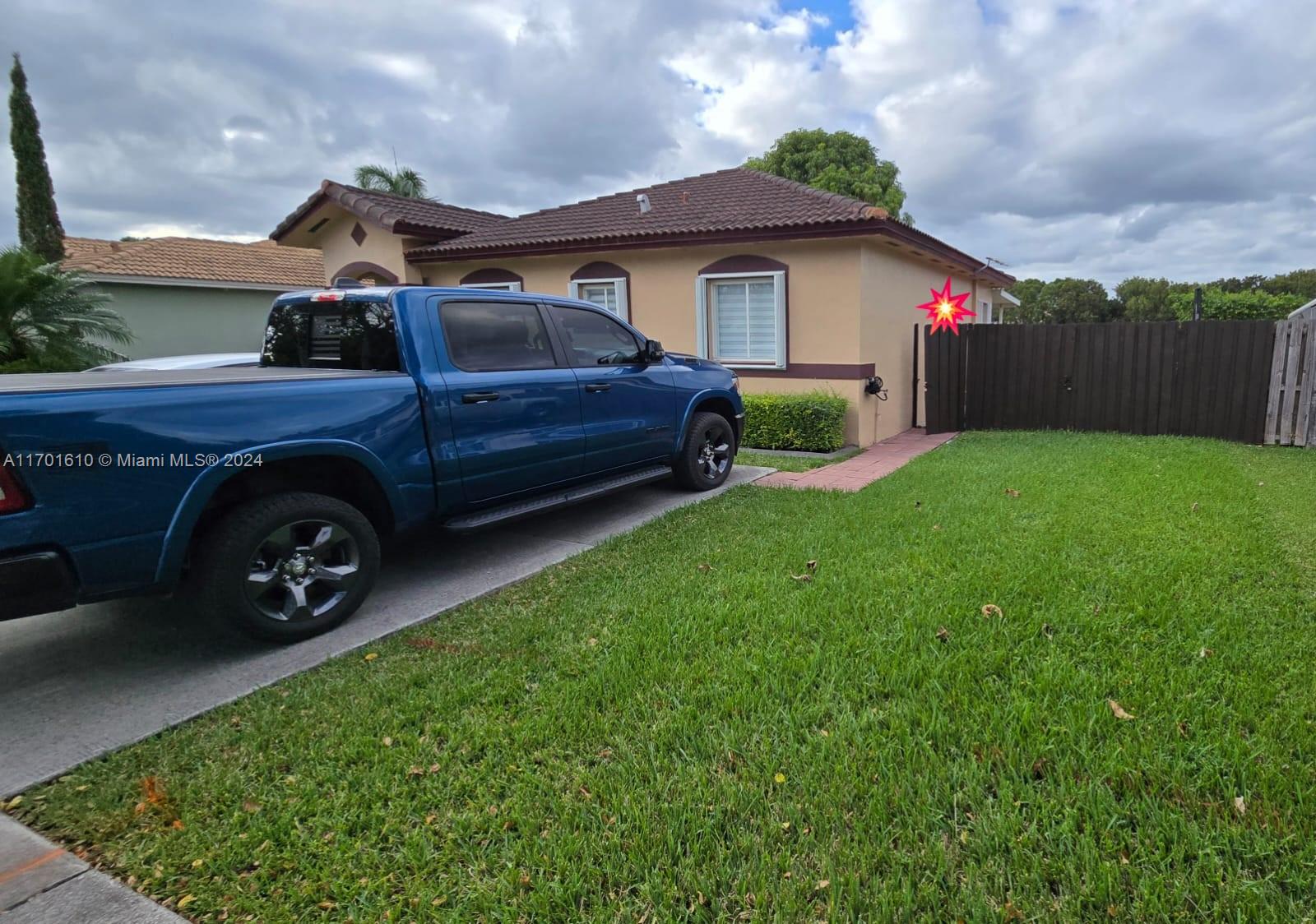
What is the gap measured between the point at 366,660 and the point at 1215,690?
3840 mm

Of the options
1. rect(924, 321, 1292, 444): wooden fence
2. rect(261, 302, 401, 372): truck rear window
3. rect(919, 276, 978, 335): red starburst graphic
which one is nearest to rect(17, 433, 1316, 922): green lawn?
rect(261, 302, 401, 372): truck rear window

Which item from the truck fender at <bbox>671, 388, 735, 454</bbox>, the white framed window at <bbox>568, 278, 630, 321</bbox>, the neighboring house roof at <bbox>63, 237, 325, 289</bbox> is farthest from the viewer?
the neighboring house roof at <bbox>63, 237, 325, 289</bbox>

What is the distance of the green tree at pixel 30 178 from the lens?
1878 cm

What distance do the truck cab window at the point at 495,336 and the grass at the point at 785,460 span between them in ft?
13.1

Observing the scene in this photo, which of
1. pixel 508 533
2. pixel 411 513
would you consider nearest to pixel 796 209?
pixel 508 533

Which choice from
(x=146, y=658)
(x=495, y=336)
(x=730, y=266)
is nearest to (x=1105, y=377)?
(x=730, y=266)

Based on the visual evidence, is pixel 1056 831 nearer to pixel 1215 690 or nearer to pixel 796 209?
pixel 1215 690

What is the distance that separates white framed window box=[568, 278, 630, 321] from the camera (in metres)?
11.6

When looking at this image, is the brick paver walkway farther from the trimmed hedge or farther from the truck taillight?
the truck taillight

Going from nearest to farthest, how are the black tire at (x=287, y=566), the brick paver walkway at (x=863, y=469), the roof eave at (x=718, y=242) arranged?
the black tire at (x=287, y=566) → the brick paver walkway at (x=863, y=469) → the roof eave at (x=718, y=242)

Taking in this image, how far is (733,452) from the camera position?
24.6 feet

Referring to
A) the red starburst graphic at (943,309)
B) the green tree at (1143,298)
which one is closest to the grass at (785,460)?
the red starburst graphic at (943,309)

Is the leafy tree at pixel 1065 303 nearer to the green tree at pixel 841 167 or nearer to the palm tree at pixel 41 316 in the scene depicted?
the green tree at pixel 841 167

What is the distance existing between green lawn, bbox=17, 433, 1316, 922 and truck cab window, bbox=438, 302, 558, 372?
1.58 meters
